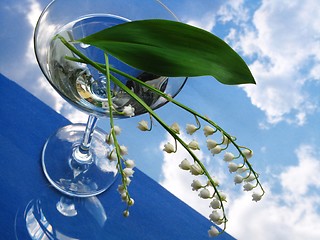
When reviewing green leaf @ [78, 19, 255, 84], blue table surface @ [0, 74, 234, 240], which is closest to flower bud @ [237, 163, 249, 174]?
green leaf @ [78, 19, 255, 84]

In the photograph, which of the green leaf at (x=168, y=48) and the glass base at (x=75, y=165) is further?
the glass base at (x=75, y=165)

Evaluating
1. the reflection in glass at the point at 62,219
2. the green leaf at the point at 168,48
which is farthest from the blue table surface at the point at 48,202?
the green leaf at the point at 168,48

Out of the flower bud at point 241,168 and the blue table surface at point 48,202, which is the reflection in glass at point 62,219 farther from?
the flower bud at point 241,168

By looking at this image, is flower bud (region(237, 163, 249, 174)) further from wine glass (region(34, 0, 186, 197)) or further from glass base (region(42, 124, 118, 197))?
glass base (region(42, 124, 118, 197))

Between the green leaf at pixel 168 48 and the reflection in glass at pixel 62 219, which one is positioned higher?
the green leaf at pixel 168 48

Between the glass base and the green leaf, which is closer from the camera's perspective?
the green leaf

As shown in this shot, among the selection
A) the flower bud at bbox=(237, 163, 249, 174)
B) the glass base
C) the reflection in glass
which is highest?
the glass base

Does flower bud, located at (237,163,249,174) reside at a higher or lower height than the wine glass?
lower

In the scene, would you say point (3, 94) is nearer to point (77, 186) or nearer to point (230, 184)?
point (77, 186)

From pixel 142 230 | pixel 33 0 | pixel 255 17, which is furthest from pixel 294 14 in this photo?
pixel 142 230
